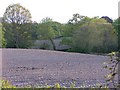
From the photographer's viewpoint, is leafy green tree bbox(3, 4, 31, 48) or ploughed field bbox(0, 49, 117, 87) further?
leafy green tree bbox(3, 4, 31, 48)

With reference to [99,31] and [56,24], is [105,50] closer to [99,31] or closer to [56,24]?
[99,31]

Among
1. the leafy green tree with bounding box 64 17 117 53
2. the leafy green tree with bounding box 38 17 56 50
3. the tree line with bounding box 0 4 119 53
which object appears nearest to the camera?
the leafy green tree with bounding box 64 17 117 53

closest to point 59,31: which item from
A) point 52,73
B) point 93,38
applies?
point 93,38

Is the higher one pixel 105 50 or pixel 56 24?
pixel 56 24

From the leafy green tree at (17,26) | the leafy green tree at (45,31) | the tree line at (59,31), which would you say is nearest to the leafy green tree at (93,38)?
the tree line at (59,31)

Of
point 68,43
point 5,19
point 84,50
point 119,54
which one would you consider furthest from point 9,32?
point 119,54

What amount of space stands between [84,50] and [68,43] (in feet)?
14.4

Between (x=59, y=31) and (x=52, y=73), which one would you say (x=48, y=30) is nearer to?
(x=59, y=31)

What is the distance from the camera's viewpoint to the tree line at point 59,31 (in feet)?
131

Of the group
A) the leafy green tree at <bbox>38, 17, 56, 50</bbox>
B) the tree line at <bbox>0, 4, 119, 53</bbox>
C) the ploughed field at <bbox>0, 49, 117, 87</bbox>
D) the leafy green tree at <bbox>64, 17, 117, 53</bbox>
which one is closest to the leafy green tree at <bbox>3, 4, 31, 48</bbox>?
the tree line at <bbox>0, 4, 119, 53</bbox>

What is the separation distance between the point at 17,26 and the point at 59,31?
24.3 feet

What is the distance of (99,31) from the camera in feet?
133

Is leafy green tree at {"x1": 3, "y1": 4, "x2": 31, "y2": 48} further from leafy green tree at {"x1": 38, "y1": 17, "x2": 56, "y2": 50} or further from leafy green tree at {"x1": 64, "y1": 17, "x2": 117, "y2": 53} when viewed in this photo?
leafy green tree at {"x1": 64, "y1": 17, "x2": 117, "y2": 53}

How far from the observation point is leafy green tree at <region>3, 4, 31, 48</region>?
44897 mm
